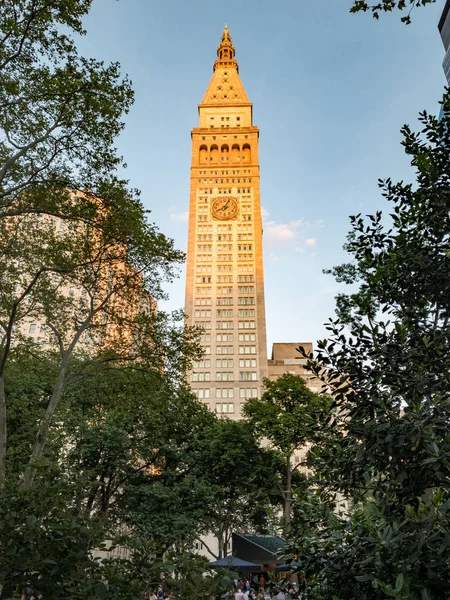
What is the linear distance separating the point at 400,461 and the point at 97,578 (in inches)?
128

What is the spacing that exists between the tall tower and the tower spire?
94.8 feet

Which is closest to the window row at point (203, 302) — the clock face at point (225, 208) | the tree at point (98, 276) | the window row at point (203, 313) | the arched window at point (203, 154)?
the window row at point (203, 313)

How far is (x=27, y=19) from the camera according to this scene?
10.4m

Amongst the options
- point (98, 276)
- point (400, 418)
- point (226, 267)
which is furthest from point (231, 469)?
point (226, 267)

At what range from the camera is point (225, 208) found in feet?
269

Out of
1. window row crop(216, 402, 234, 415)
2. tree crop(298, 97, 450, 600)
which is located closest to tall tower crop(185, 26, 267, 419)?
window row crop(216, 402, 234, 415)

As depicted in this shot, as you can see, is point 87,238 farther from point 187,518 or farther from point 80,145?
point 187,518

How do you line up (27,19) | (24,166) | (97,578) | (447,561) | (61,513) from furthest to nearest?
(24,166) → (27,19) → (61,513) → (97,578) → (447,561)

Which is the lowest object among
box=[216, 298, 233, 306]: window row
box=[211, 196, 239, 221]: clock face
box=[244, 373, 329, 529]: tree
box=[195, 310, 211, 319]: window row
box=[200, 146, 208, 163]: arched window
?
box=[244, 373, 329, 529]: tree

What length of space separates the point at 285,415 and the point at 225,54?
111 metres

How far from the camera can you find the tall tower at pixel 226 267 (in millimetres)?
70625

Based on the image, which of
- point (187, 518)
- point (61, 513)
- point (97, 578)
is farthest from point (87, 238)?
point (187, 518)

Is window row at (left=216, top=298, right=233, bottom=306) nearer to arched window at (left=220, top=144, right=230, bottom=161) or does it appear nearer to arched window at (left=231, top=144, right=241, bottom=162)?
arched window at (left=231, top=144, right=241, bottom=162)

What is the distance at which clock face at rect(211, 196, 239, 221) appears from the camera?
81.3 metres
